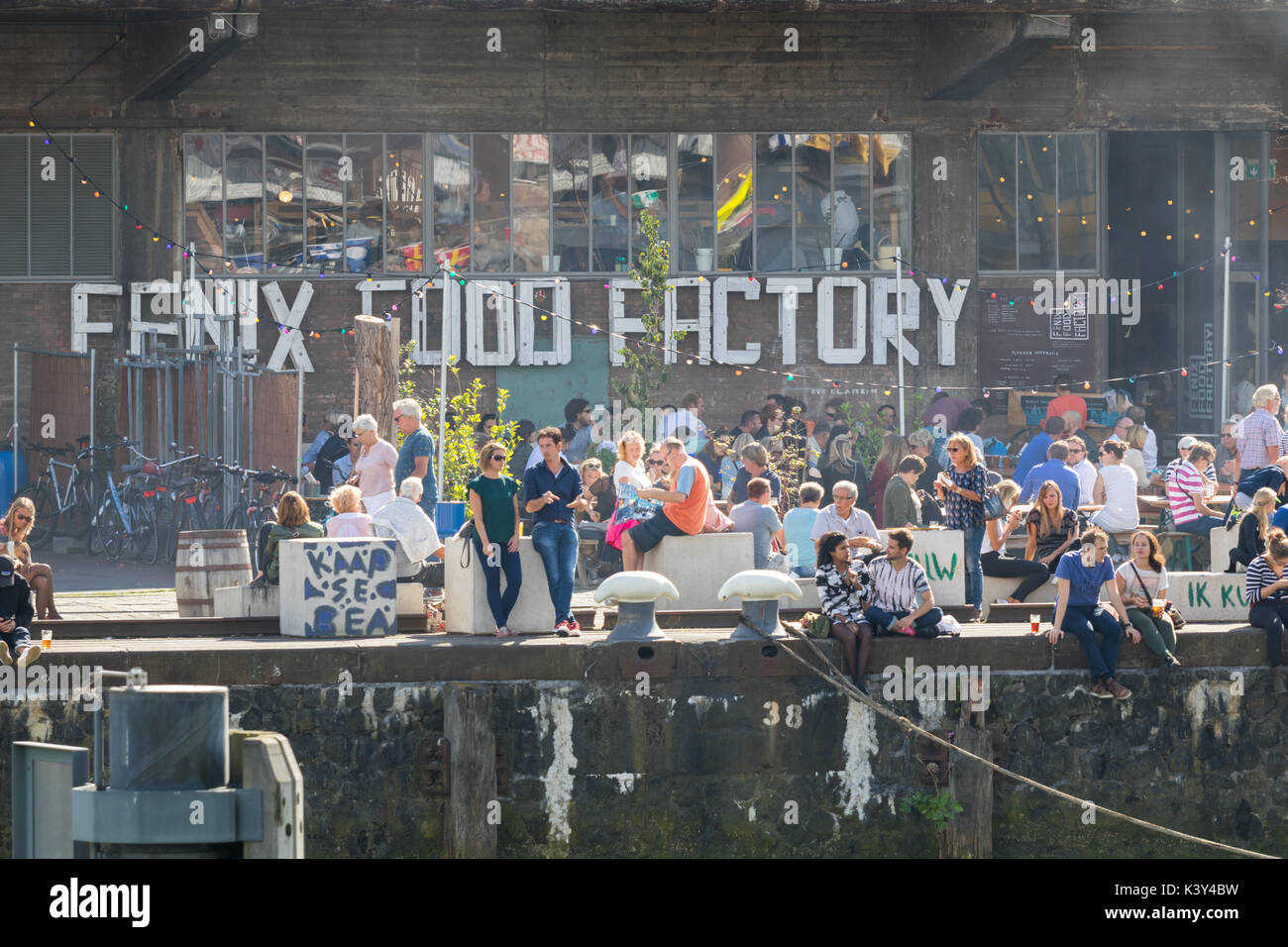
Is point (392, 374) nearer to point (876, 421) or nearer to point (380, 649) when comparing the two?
point (380, 649)

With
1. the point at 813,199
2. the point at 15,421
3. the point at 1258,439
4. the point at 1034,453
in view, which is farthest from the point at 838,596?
the point at 15,421

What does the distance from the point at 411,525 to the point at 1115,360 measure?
50.2ft

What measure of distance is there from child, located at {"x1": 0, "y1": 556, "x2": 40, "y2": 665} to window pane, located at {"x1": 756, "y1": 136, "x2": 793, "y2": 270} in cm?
1435

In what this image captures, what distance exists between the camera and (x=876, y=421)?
947 inches

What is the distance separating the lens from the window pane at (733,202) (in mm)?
24781

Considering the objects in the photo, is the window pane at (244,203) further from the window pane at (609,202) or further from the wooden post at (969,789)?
the wooden post at (969,789)

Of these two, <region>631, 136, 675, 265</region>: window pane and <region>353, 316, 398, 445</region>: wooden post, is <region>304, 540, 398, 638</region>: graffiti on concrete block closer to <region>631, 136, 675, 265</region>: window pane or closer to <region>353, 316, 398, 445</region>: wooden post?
<region>353, 316, 398, 445</region>: wooden post

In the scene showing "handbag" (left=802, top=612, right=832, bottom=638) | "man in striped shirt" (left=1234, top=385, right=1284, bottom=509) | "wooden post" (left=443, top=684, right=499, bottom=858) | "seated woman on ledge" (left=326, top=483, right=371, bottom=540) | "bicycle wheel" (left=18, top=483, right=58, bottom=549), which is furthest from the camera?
"bicycle wheel" (left=18, top=483, right=58, bottom=549)

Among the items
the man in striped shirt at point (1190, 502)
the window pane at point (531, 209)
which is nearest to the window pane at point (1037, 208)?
the window pane at point (531, 209)

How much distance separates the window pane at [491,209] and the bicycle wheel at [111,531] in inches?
237

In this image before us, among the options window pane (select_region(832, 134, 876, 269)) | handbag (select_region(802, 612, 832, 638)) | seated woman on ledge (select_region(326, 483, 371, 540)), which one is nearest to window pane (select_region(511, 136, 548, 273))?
window pane (select_region(832, 134, 876, 269))

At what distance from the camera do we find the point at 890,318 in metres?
24.8

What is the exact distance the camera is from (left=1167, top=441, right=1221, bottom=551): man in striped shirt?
52.7 ft
